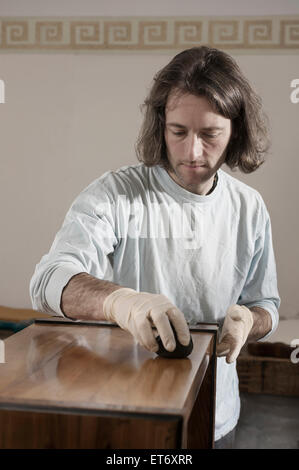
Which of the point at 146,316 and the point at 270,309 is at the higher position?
the point at 146,316

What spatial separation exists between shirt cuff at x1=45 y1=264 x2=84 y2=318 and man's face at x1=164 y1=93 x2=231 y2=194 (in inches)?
20.7

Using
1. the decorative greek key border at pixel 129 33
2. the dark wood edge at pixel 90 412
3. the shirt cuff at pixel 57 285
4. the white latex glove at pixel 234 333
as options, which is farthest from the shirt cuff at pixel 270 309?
the decorative greek key border at pixel 129 33

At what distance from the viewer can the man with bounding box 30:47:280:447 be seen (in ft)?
4.77

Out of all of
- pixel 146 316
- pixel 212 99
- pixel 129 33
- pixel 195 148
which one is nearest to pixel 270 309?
pixel 195 148

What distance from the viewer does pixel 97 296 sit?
1.06 m

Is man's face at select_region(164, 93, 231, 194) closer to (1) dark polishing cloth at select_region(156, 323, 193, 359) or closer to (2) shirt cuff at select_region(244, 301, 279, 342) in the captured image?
(2) shirt cuff at select_region(244, 301, 279, 342)

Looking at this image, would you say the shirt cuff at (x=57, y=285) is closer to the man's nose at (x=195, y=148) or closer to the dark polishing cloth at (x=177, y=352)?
the dark polishing cloth at (x=177, y=352)

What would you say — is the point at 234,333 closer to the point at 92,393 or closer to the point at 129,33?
→ the point at 92,393

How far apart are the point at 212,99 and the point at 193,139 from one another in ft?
0.41

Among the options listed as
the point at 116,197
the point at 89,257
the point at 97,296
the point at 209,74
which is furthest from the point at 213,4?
the point at 97,296

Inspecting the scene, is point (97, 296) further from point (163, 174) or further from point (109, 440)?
point (163, 174)

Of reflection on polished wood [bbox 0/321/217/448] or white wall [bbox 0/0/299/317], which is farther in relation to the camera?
white wall [bbox 0/0/299/317]

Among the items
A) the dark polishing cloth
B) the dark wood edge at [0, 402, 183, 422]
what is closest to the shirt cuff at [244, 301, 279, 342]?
the dark polishing cloth

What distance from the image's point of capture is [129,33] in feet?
10.2
